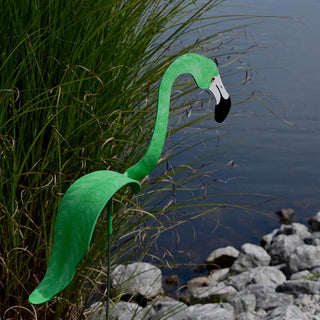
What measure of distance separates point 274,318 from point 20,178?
119 centimetres

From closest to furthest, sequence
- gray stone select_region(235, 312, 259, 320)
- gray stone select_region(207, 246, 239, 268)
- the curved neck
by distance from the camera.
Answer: the curved neck
gray stone select_region(235, 312, 259, 320)
gray stone select_region(207, 246, 239, 268)

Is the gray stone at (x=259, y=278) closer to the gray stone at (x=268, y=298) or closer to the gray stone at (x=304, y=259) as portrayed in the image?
the gray stone at (x=304, y=259)

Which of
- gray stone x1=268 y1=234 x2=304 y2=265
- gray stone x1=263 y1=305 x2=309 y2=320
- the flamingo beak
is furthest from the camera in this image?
gray stone x1=268 y1=234 x2=304 y2=265

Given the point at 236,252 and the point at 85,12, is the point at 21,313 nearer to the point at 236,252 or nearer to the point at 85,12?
the point at 85,12

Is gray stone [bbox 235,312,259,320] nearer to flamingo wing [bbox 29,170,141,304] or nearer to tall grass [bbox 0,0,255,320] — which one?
tall grass [bbox 0,0,255,320]

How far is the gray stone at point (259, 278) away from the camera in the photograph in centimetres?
327

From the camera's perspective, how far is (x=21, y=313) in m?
2.20

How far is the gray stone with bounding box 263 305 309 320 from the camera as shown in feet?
7.84

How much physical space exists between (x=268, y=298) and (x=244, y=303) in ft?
0.39

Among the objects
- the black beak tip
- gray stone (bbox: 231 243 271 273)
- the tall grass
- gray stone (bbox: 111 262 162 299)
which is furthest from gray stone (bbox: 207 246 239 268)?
the black beak tip

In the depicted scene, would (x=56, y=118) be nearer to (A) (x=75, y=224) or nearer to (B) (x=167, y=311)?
(A) (x=75, y=224)

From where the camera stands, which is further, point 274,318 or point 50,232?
point 274,318

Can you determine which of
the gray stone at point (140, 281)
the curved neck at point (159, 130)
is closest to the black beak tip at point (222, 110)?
the curved neck at point (159, 130)

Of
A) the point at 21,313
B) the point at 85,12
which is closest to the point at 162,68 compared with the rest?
the point at 85,12
